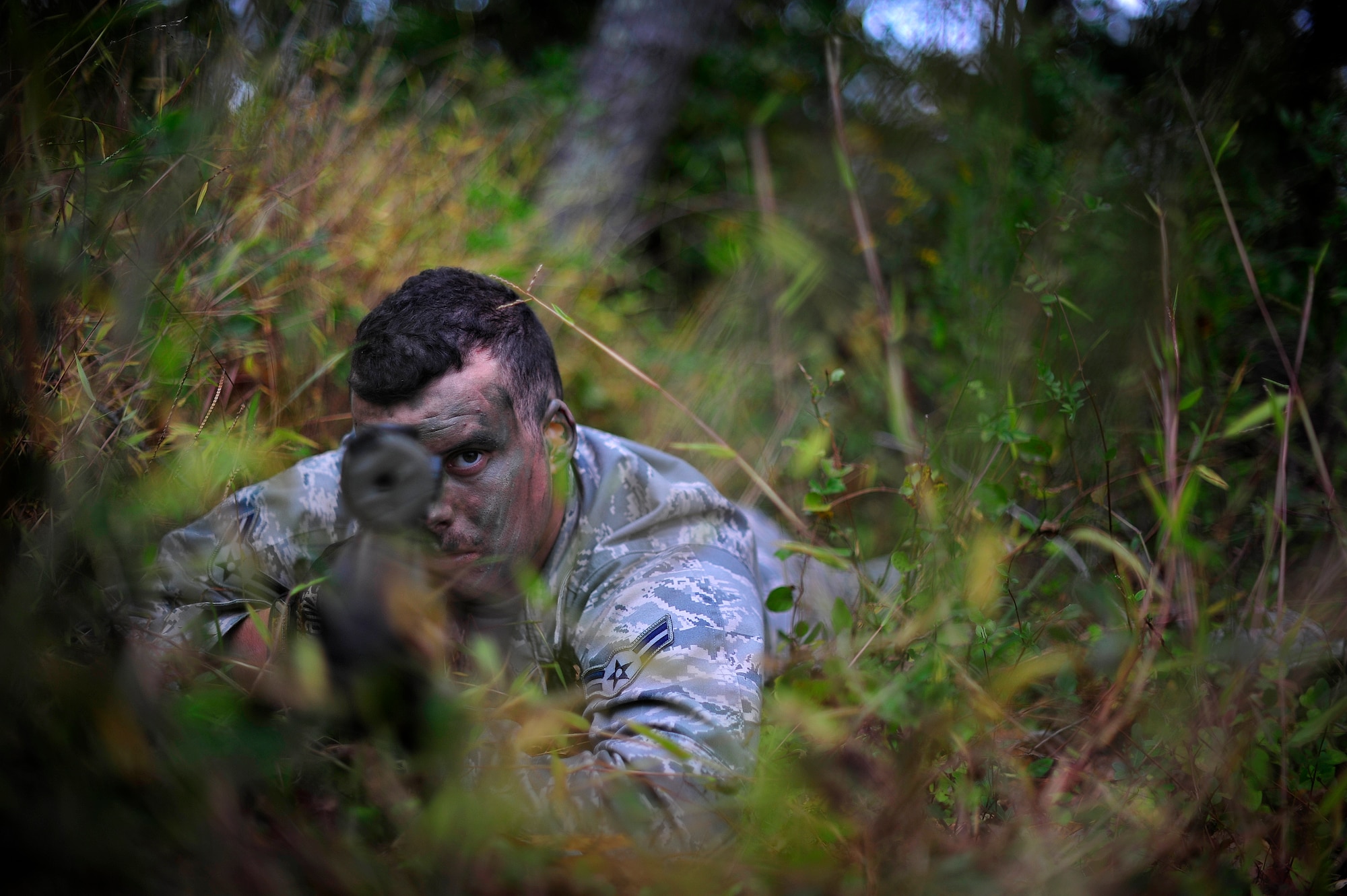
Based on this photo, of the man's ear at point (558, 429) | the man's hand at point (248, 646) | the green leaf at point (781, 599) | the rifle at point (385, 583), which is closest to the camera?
the rifle at point (385, 583)

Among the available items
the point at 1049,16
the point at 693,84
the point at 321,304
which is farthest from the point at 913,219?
the point at 321,304

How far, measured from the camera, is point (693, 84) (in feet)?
17.8

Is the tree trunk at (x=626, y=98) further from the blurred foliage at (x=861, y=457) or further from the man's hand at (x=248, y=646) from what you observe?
the man's hand at (x=248, y=646)

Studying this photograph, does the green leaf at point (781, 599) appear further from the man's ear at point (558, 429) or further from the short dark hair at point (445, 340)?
the short dark hair at point (445, 340)

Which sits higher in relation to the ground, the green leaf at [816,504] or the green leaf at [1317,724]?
the green leaf at [816,504]

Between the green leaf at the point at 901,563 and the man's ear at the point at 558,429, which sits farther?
the man's ear at the point at 558,429

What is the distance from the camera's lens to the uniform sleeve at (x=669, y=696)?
107cm

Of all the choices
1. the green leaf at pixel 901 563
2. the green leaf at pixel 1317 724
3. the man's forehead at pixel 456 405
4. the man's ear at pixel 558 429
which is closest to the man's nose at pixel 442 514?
the man's forehead at pixel 456 405

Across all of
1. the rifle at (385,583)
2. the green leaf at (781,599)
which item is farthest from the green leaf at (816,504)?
the rifle at (385,583)

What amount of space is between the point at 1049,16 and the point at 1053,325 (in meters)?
1.81

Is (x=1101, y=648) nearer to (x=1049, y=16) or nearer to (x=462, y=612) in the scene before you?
(x=462, y=612)

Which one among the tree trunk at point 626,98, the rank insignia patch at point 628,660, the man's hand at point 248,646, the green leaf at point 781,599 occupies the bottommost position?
the man's hand at point 248,646

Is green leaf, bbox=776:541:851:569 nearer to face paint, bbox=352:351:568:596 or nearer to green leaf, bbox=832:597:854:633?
green leaf, bbox=832:597:854:633

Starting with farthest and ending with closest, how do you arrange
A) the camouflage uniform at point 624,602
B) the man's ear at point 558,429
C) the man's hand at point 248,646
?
the man's ear at point 558,429, the man's hand at point 248,646, the camouflage uniform at point 624,602
